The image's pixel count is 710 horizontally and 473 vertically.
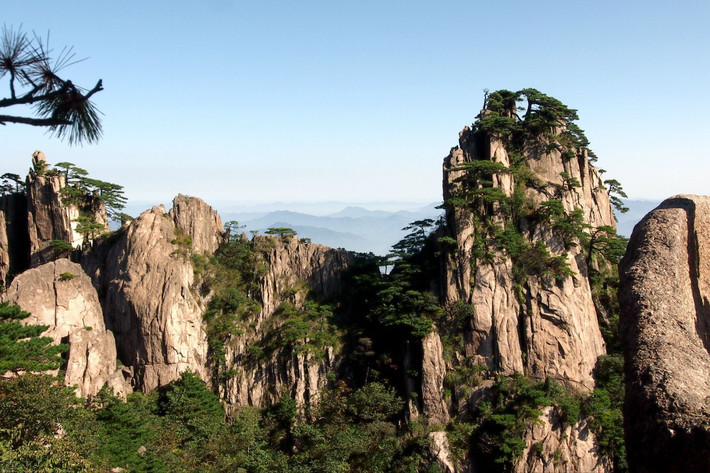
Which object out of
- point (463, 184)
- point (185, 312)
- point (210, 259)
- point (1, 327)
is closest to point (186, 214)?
point (210, 259)

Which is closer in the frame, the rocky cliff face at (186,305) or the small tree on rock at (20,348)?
the small tree on rock at (20,348)

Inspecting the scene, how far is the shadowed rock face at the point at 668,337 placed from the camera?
202 inches

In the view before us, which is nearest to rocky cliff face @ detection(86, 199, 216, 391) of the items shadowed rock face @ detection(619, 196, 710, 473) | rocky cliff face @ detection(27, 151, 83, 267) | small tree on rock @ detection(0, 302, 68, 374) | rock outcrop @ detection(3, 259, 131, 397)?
rock outcrop @ detection(3, 259, 131, 397)

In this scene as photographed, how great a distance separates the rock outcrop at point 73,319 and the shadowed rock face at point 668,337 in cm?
2747

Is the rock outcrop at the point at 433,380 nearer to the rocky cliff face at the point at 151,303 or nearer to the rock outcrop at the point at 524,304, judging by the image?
the rock outcrop at the point at 524,304

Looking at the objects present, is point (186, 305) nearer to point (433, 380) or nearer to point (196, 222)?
point (196, 222)

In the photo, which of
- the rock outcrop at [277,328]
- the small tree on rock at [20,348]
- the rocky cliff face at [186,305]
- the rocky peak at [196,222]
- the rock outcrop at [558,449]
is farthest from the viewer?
the rocky peak at [196,222]

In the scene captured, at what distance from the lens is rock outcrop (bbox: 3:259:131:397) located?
87.2 ft

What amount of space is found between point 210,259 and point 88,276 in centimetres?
770

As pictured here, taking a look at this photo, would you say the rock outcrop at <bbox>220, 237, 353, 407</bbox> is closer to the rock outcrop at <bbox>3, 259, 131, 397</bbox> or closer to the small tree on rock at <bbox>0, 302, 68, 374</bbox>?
the rock outcrop at <bbox>3, 259, 131, 397</bbox>

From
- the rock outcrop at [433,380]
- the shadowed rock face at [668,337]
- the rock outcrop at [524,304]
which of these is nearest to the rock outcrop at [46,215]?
the rock outcrop at [433,380]

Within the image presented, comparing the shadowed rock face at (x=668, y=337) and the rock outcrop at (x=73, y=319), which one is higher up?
the shadowed rock face at (x=668, y=337)

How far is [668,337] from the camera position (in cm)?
586

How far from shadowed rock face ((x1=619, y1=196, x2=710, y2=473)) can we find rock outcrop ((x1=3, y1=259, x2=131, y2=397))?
90.1ft
